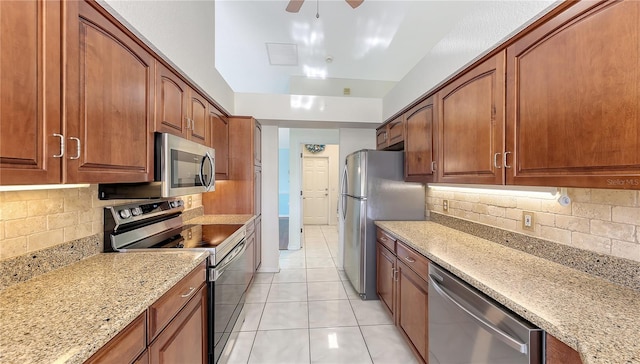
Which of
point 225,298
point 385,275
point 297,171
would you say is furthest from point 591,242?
point 297,171

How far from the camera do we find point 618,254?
112 cm

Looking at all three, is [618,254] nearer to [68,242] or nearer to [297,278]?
[68,242]

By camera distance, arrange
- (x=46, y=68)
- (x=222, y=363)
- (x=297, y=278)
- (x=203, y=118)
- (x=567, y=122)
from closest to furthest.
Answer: (x=46, y=68) < (x=567, y=122) < (x=222, y=363) < (x=203, y=118) < (x=297, y=278)

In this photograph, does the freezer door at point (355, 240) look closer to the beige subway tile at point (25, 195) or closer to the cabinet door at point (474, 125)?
the cabinet door at point (474, 125)

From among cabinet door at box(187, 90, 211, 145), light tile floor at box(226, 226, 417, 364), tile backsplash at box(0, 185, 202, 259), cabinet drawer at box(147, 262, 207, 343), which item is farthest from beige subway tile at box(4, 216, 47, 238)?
light tile floor at box(226, 226, 417, 364)

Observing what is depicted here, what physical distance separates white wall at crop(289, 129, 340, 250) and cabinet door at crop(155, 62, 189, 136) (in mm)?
2814

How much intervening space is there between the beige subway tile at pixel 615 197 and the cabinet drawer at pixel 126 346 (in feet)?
6.85

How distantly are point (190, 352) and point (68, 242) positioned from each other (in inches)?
33.6

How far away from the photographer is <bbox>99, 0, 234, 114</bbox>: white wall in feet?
4.20

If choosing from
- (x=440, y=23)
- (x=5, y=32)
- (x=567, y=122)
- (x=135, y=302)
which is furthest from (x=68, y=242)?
(x=440, y=23)

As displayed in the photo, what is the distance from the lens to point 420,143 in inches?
91.1

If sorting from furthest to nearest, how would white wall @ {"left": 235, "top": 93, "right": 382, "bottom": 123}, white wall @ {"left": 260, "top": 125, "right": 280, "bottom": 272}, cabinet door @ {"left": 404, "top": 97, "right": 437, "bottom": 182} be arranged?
1. white wall @ {"left": 260, "top": 125, "right": 280, "bottom": 272}
2. white wall @ {"left": 235, "top": 93, "right": 382, "bottom": 123}
3. cabinet door @ {"left": 404, "top": 97, "right": 437, "bottom": 182}

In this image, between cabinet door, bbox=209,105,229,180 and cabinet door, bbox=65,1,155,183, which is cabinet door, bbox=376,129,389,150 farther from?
cabinet door, bbox=65,1,155,183

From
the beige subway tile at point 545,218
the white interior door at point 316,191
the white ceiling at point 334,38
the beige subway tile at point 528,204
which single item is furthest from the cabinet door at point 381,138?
the white interior door at point 316,191
